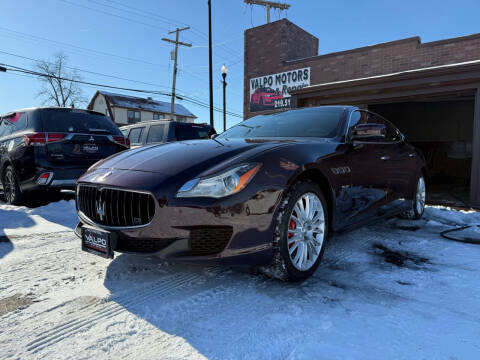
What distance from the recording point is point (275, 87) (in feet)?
44.7

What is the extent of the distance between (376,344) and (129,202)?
1675mm

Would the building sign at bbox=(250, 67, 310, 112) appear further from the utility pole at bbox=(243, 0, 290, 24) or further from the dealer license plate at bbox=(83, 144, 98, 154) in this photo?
the utility pole at bbox=(243, 0, 290, 24)

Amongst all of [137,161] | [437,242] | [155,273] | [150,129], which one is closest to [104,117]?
[150,129]

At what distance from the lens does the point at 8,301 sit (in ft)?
7.04

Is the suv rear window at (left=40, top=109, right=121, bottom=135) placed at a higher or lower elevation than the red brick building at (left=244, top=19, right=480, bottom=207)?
lower

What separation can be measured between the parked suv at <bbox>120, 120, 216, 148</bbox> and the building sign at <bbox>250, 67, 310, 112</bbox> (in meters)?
5.71

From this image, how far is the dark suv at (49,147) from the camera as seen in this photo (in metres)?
4.80

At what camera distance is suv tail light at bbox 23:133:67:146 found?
483cm

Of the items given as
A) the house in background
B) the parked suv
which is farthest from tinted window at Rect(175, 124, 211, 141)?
the house in background

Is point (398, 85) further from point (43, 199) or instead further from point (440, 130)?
point (43, 199)

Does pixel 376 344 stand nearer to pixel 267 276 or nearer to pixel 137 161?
pixel 267 276

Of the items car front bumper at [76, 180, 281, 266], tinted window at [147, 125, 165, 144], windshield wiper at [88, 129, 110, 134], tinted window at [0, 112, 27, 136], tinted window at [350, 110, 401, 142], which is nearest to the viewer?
car front bumper at [76, 180, 281, 266]

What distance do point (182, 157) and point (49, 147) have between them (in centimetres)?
334

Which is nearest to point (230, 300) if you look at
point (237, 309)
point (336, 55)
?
point (237, 309)
